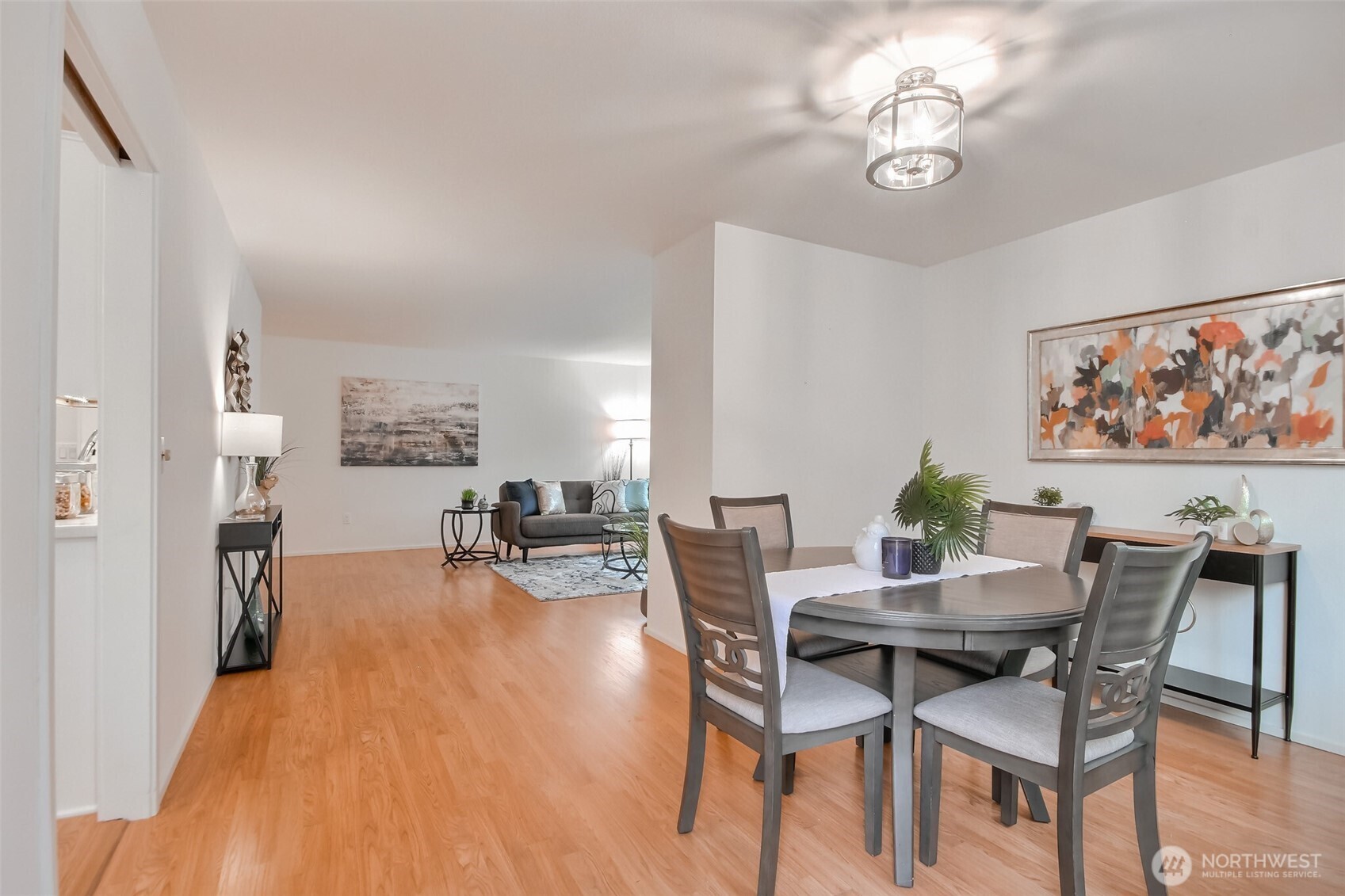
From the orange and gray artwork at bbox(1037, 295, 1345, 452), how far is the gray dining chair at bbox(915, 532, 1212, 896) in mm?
1712

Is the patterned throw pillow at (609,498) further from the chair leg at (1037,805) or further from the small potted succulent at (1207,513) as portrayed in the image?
the chair leg at (1037,805)

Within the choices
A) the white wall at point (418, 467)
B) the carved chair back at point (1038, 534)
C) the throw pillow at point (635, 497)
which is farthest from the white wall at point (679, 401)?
the white wall at point (418, 467)

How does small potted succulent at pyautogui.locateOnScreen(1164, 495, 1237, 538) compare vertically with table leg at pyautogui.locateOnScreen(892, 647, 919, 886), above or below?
above

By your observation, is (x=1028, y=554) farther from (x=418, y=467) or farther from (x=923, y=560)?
(x=418, y=467)

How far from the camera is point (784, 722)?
1675 millimetres

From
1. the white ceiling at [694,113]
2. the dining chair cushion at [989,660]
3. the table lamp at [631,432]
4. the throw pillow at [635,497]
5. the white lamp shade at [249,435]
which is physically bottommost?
the dining chair cushion at [989,660]

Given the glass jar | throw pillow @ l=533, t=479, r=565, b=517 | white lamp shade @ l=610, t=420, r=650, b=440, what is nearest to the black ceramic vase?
the glass jar

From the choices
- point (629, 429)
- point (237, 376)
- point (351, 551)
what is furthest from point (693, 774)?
point (629, 429)

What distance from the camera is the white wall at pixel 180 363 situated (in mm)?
1841

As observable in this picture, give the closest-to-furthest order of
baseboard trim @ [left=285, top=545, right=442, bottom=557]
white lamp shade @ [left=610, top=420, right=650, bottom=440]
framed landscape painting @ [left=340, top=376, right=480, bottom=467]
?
baseboard trim @ [left=285, top=545, right=442, bottom=557], framed landscape painting @ [left=340, top=376, right=480, bottom=467], white lamp shade @ [left=610, top=420, right=650, bottom=440]

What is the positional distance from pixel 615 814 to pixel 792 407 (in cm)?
241

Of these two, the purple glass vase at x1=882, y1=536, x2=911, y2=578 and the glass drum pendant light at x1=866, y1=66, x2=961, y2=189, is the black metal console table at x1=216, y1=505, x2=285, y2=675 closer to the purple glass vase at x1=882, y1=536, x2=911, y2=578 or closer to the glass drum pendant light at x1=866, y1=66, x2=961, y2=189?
the purple glass vase at x1=882, y1=536, x2=911, y2=578

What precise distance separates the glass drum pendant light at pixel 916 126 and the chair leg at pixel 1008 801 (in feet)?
6.22

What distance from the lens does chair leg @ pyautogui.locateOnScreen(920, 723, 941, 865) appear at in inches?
69.0
